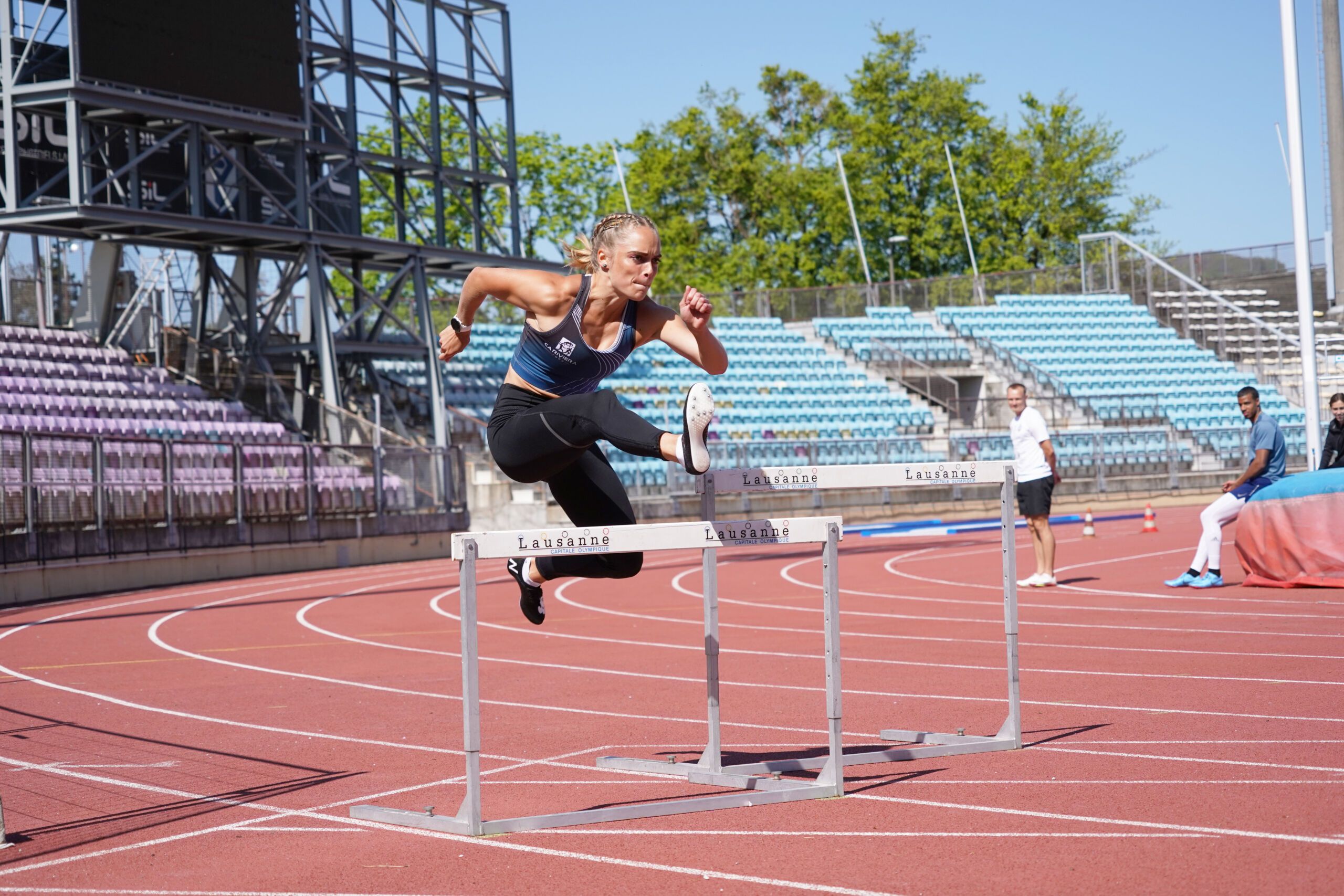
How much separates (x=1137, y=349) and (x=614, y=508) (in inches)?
1428

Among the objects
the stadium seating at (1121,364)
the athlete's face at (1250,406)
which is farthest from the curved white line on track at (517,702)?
the stadium seating at (1121,364)

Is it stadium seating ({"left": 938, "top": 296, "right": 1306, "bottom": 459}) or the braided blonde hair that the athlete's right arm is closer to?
the braided blonde hair

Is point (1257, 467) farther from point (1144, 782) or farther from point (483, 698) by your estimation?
point (1144, 782)

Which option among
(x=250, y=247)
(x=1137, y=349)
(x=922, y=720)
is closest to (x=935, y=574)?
(x=922, y=720)

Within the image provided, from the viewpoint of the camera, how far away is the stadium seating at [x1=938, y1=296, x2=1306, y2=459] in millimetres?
34375

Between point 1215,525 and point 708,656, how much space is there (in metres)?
9.22

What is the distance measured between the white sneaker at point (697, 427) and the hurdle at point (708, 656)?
1.25 ft

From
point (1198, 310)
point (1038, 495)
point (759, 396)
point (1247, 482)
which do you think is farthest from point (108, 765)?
point (1198, 310)

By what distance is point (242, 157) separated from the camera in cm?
2644

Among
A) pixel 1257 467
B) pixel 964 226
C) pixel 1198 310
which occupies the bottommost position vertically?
pixel 1257 467

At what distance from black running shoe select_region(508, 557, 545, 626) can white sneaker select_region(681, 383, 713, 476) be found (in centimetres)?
175

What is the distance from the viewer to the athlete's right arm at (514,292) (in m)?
5.87

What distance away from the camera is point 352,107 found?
92.9 feet

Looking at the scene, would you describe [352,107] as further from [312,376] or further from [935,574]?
[935,574]
